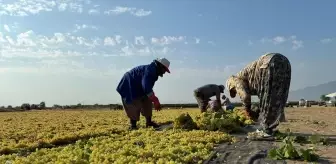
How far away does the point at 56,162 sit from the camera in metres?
6.72

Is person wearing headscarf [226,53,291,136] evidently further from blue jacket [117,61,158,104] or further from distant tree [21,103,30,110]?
distant tree [21,103,30,110]

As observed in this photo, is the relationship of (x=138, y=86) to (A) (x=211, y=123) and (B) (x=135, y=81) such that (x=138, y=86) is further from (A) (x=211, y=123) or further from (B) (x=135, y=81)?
(A) (x=211, y=123)

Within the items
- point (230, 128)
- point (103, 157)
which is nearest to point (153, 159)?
point (103, 157)

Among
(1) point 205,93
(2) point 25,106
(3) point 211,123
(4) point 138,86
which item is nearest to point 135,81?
(4) point 138,86

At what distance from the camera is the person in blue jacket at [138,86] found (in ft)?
38.1

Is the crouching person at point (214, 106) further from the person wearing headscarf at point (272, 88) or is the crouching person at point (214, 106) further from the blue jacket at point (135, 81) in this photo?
the person wearing headscarf at point (272, 88)

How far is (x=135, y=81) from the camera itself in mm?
12016

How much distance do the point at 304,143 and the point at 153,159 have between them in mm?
3450

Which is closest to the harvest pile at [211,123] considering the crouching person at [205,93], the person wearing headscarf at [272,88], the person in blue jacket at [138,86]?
the person in blue jacket at [138,86]

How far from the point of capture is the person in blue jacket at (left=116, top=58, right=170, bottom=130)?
11.6 m

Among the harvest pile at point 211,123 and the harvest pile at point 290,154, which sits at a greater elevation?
the harvest pile at point 211,123

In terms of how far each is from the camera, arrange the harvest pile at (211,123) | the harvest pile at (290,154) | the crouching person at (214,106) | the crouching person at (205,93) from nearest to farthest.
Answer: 1. the harvest pile at (290,154)
2. the harvest pile at (211,123)
3. the crouching person at (205,93)
4. the crouching person at (214,106)

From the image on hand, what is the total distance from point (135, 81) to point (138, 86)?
0.17 m

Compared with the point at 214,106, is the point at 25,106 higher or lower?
higher
